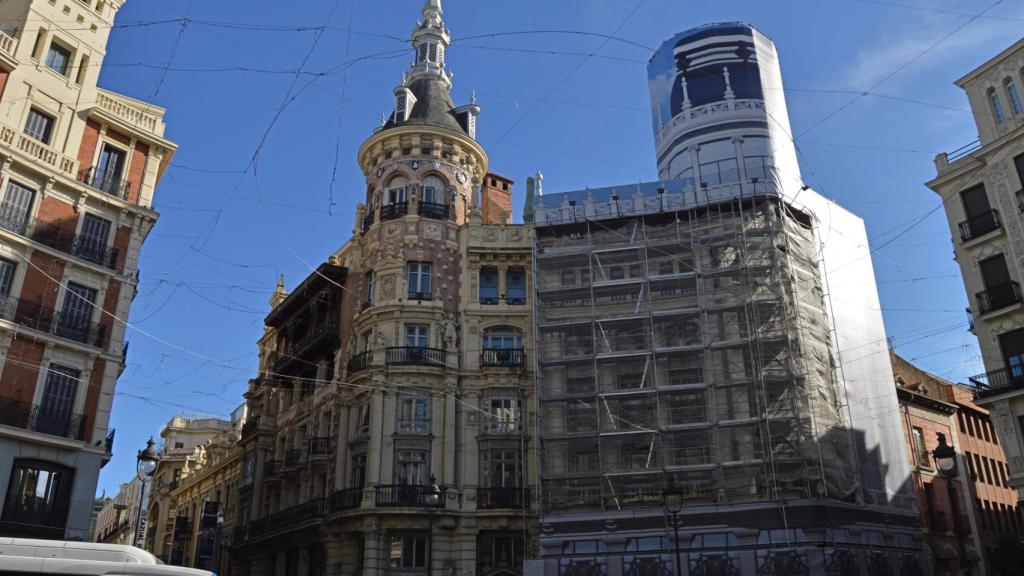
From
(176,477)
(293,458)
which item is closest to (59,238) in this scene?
(293,458)

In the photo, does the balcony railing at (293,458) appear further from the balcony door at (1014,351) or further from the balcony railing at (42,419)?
the balcony door at (1014,351)

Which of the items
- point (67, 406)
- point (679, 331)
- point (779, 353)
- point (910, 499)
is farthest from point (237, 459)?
point (910, 499)

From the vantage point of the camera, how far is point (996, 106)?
98.7 ft

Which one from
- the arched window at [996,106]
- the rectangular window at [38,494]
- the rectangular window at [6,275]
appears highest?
the arched window at [996,106]

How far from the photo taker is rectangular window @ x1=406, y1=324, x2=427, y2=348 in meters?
35.8

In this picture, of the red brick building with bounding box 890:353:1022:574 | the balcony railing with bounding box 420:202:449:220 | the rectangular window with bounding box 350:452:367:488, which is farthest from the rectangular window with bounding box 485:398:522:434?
the red brick building with bounding box 890:353:1022:574

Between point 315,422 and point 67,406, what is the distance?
14.9 m

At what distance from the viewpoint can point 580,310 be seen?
34188mm

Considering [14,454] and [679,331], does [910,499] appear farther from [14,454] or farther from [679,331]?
[14,454]

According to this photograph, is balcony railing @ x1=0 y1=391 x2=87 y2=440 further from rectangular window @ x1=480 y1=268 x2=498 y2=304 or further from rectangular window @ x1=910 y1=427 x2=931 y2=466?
rectangular window @ x1=910 y1=427 x2=931 y2=466

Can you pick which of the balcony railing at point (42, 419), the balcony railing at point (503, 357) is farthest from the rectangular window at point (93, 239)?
the balcony railing at point (503, 357)

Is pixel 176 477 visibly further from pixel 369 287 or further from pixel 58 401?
pixel 58 401

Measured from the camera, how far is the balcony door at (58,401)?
25.1m

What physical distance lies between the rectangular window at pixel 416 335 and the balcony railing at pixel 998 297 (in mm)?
21121
